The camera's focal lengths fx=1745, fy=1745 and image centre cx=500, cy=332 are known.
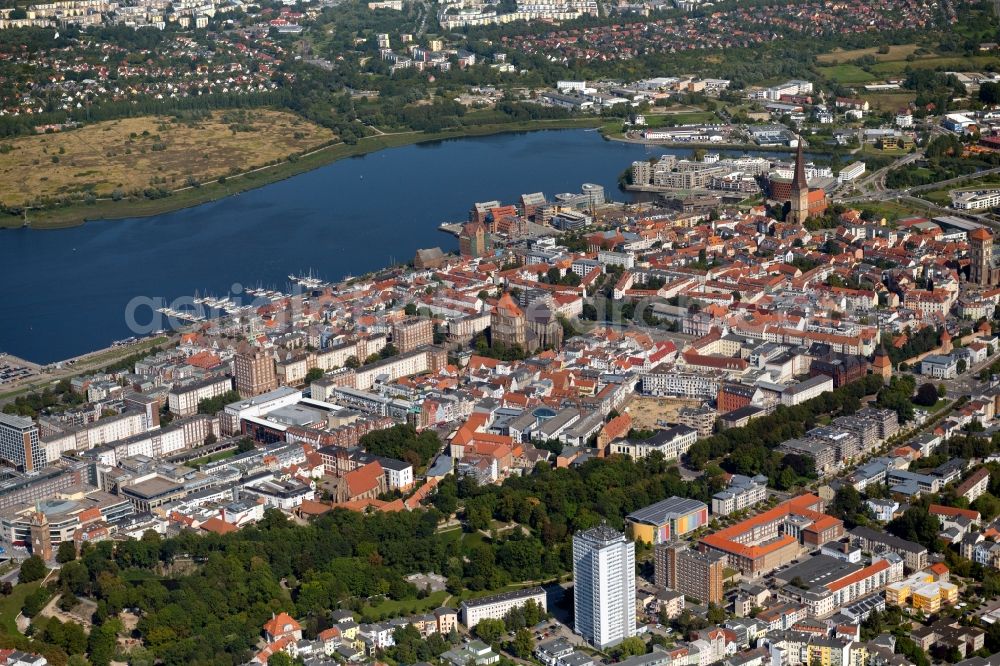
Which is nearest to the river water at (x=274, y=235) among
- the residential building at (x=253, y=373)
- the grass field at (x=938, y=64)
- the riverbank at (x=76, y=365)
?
the riverbank at (x=76, y=365)

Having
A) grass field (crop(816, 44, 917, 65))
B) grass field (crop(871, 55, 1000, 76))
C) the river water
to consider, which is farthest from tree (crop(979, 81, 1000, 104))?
the river water

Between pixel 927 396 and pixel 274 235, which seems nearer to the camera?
pixel 927 396

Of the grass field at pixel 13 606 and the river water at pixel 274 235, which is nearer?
the grass field at pixel 13 606

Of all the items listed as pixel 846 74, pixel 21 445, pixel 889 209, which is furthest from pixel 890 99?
pixel 21 445

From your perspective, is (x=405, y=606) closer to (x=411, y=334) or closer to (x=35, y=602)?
(x=35, y=602)

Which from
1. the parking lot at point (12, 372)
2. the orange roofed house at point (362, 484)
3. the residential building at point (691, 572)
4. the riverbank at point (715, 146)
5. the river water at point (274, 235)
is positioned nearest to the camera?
the residential building at point (691, 572)

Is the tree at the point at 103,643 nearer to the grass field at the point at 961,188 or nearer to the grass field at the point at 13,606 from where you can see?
the grass field at the point at 13,606

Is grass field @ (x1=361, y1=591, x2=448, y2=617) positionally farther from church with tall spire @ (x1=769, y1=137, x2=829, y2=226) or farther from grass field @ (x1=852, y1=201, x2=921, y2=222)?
grass field @ (x1=852, y1=201, x2=921, y2=222)
